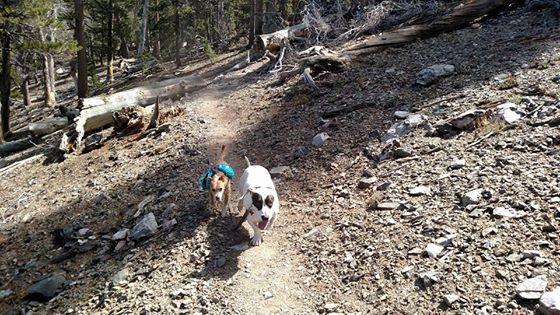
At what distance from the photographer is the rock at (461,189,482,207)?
6.42 metres

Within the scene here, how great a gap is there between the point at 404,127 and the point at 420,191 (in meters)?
2.34

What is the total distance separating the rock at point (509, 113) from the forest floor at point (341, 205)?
13 centimetres

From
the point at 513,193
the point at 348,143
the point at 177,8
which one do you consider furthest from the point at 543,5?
the point at 177,8

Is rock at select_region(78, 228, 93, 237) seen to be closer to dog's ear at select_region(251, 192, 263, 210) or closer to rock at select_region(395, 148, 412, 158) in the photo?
dog's ear at select_region(251, 192, 263, 210)

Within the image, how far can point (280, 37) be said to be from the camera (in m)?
18.8

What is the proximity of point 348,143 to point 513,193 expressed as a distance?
13.1ft

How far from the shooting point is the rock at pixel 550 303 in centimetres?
438

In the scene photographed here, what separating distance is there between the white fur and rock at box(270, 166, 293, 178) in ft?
5.31

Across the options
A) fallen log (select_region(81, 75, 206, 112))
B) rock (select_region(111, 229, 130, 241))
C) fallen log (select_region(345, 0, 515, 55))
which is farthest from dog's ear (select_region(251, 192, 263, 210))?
fallen log (select_region(81, 75, 206, 112))

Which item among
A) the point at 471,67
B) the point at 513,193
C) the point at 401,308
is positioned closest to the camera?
the point at 401,308

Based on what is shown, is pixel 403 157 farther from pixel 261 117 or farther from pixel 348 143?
pixel 261 117

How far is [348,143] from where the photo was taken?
380 inches

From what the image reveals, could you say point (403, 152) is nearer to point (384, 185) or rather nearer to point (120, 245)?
point (384, 185)

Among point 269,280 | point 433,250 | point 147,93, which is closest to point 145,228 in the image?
point 269,280
